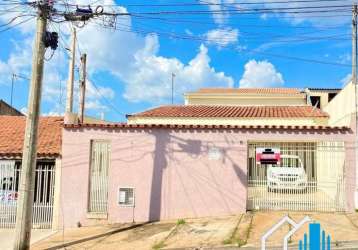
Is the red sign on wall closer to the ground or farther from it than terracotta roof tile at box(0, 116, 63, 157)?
closer to the ground

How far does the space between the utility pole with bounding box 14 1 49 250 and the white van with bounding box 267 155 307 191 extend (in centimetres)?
666

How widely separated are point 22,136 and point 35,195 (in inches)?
156

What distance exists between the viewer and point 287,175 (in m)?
13.7

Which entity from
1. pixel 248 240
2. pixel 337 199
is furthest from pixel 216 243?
pixel 337 199

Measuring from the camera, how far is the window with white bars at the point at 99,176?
14.5 metres

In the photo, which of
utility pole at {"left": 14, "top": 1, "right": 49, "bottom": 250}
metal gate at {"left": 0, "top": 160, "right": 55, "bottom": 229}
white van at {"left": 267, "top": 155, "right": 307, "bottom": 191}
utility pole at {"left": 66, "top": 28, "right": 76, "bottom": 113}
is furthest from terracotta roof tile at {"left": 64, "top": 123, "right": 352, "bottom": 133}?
utility pole at {"left": 14, "top": 1, "right": 49, "bottom": 250}

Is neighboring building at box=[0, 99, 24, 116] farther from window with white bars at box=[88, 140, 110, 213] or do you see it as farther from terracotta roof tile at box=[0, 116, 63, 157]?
window with white bars at box=[88, 140, 110, 213]

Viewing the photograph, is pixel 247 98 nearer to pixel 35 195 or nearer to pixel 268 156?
pixel 268 156

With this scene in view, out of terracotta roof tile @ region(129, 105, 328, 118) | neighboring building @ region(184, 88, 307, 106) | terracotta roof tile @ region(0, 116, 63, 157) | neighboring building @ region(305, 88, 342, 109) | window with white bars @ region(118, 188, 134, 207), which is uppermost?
neighboring building @ region(305, 88, 342, 109)

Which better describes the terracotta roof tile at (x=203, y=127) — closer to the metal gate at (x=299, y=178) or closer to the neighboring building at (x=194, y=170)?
the neighboring building at (x=194, y=170)

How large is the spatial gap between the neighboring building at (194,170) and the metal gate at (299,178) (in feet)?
0.09

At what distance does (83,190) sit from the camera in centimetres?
1451

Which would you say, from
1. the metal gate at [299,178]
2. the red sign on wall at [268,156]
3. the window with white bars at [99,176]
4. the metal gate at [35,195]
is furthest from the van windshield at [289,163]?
the metal gate at [35,195]

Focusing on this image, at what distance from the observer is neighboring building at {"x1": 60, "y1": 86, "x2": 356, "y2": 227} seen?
13711 millimetres
